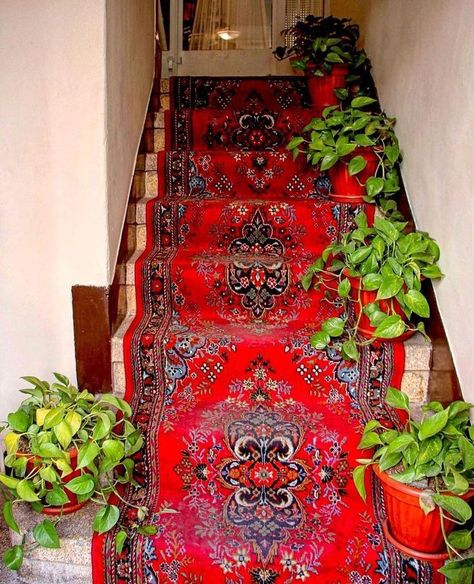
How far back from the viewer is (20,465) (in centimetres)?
141

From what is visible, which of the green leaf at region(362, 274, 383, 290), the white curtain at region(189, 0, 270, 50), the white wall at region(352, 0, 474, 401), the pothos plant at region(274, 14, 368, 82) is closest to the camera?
the white wall at region(352, 0, 474, 401)

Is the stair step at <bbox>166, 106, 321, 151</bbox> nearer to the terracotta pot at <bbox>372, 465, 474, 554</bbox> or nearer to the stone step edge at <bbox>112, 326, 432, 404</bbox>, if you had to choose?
the stone step edge at <bbox>112, 326, 432, 404</bbox>

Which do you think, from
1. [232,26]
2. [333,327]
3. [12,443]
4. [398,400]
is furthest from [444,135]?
[232,26]

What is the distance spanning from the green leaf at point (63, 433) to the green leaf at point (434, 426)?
873 millimetres

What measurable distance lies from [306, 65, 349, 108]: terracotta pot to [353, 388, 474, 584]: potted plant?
74.5 inches

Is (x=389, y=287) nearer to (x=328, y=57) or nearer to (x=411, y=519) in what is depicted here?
(x=411, y=519)

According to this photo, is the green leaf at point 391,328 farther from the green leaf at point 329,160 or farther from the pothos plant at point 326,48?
the pothos plant at point 326,48

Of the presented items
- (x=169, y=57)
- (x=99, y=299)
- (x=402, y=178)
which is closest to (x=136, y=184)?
(x=99, y=299)

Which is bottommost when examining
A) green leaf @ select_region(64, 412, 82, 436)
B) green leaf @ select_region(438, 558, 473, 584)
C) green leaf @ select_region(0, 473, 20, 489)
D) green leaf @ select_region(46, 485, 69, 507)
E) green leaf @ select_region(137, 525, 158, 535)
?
green leaf @ select_region(137, 525, 158, 535)

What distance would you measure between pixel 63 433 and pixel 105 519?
0.79 ft

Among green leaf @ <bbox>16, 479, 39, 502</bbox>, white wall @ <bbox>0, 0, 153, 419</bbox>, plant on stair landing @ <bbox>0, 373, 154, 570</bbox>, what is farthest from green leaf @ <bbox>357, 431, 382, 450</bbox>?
white wall @ <bbox>0, 0, 153, 419</bbox>

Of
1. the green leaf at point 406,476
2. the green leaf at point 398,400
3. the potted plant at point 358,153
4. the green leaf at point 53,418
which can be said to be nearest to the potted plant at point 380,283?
the green leaf at point 398,400

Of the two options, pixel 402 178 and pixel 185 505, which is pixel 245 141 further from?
pixel 185 505

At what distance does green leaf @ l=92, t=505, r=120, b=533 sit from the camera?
1353mm
